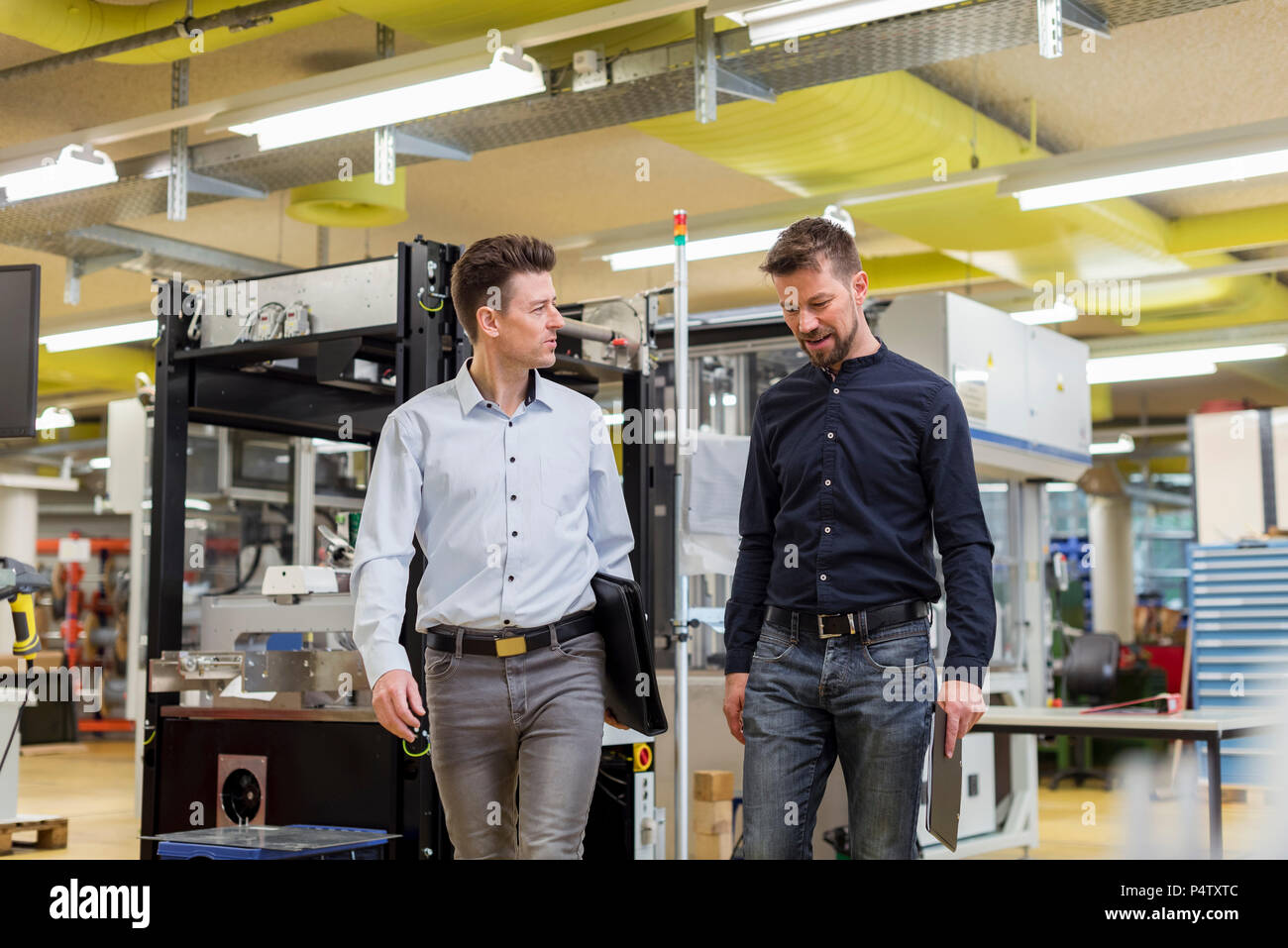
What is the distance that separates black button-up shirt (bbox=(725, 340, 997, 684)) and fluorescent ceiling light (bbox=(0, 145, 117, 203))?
4.61m

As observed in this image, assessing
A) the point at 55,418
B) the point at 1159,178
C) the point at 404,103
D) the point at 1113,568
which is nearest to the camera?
the point at 404,103

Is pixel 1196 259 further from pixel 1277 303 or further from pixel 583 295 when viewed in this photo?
pixel 583 295

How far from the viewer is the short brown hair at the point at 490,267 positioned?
2453 millimetres

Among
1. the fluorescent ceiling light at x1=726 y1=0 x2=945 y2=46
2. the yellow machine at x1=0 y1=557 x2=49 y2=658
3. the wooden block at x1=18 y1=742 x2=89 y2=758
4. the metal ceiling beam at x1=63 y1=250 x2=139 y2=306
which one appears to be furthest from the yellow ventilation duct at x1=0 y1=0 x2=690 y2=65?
the wooden block at x1=18 y1=742 x2=89 y2=758

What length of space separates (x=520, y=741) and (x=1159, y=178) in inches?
180

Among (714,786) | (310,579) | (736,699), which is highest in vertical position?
(310,579)

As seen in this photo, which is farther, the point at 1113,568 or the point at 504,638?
the point at 1113,568

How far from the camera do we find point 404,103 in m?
5.32

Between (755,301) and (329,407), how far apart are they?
7187 mm

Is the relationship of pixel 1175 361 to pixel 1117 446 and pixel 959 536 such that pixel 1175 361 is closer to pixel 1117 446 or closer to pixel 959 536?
pixel 1117 446

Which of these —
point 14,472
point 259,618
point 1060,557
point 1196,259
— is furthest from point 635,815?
point 14,472

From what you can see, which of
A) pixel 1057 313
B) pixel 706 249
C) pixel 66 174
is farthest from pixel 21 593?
pixel 1057 313

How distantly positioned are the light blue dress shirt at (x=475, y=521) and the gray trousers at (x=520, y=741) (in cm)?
8

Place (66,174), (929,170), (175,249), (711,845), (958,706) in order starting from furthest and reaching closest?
(175,249) → (929,170) → (66,174) → (711,845) → (958,706)
